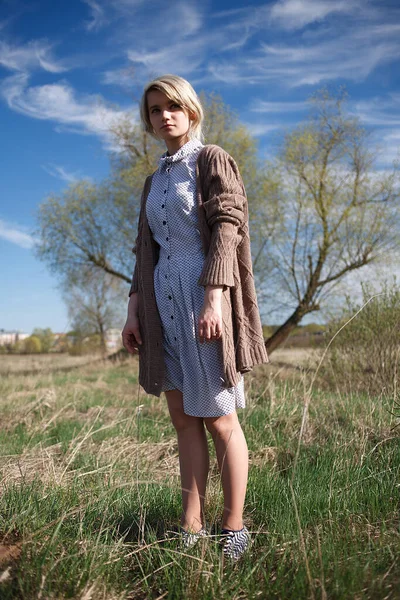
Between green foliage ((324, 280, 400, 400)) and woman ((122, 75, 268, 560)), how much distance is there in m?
3.75

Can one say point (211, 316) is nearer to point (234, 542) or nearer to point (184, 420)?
point (184, 420)

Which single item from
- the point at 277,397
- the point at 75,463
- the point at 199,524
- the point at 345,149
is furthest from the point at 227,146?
the point at 199,524

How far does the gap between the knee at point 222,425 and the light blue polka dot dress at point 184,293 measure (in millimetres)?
47

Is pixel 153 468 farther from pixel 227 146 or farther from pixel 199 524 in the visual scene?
pixel 227 146

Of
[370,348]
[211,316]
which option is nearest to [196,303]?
[211,316]

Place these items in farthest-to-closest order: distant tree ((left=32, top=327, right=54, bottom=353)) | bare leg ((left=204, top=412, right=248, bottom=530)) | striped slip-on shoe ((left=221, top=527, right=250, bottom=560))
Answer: distant tree ((left=32, top=327, right=54, bottom=353)) < bare leg ((left=204, top=412, right=248, bottom=530)) < striped slip-on shoe ((left=221, top=527, right=250, bottom=560))

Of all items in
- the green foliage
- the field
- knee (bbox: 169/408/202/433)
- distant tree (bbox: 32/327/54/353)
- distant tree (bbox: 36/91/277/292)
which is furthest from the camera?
distant tree (bbox: 32/327/54/353)

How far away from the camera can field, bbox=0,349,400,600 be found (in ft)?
5.75

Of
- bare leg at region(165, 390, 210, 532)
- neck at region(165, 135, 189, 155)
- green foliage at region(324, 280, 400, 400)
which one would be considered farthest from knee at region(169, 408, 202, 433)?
green foliage at region(324, 280, 400, 400)

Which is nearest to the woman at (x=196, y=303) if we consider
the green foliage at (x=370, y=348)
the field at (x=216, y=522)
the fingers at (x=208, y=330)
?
the fingers at (x=208, y=330)

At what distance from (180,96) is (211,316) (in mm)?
953

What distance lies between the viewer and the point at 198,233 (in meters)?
2.31

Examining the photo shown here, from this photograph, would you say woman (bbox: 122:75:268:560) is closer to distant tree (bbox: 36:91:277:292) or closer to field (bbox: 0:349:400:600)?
field (bbox: 0:349:400:600)

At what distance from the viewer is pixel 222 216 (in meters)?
2.18
